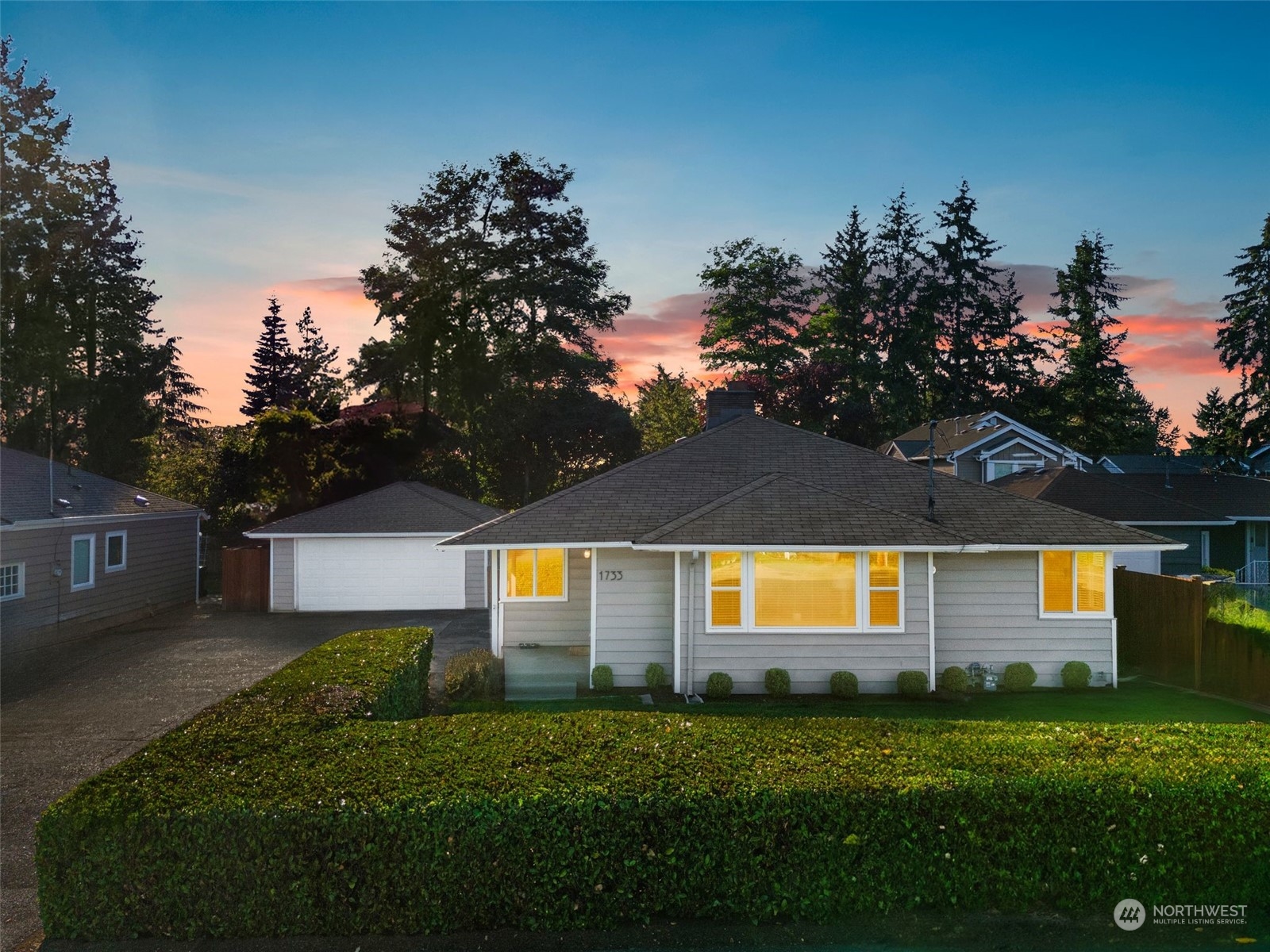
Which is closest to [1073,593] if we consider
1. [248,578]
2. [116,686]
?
[116,686]

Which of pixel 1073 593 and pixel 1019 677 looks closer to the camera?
pixel 1019 677

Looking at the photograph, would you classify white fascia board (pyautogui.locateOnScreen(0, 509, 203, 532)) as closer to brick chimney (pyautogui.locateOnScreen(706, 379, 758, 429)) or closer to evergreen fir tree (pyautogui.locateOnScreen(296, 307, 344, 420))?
brick chimney (pyautogui.locateOnScreen(706, 379, 758, 429))

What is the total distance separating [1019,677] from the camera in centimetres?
1322

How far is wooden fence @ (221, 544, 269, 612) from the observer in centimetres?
2294

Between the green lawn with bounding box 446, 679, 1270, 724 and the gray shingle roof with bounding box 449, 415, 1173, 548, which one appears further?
the gray shingle roof with bounding box 449, 415, 1173, 548

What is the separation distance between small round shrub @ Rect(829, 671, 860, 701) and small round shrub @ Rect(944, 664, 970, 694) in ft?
5.24

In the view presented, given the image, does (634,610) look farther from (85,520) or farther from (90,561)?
(90,561)

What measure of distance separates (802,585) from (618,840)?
8.04 m

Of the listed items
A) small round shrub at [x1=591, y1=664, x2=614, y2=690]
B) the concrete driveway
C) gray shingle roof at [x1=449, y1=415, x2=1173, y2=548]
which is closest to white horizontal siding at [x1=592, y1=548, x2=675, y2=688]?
small round shrub at [x1=591, y1=664, x2=614, y2=690]

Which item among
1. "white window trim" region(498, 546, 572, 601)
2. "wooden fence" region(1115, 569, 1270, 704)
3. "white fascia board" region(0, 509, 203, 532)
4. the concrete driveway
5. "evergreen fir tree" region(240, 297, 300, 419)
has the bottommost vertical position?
the concrete driveway

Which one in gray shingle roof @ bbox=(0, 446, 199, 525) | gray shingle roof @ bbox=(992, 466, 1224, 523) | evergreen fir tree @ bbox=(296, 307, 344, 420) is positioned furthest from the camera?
evergreen fir tree @ bbox=(296, 307, 344, 420)

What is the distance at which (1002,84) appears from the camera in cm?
1534

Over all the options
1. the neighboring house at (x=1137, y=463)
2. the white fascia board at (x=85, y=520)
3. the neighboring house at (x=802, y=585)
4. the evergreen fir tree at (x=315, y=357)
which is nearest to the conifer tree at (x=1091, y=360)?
the neighboring house at (x=1137, y=463)

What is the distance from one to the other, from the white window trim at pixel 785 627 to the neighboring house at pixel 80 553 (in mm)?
14990
